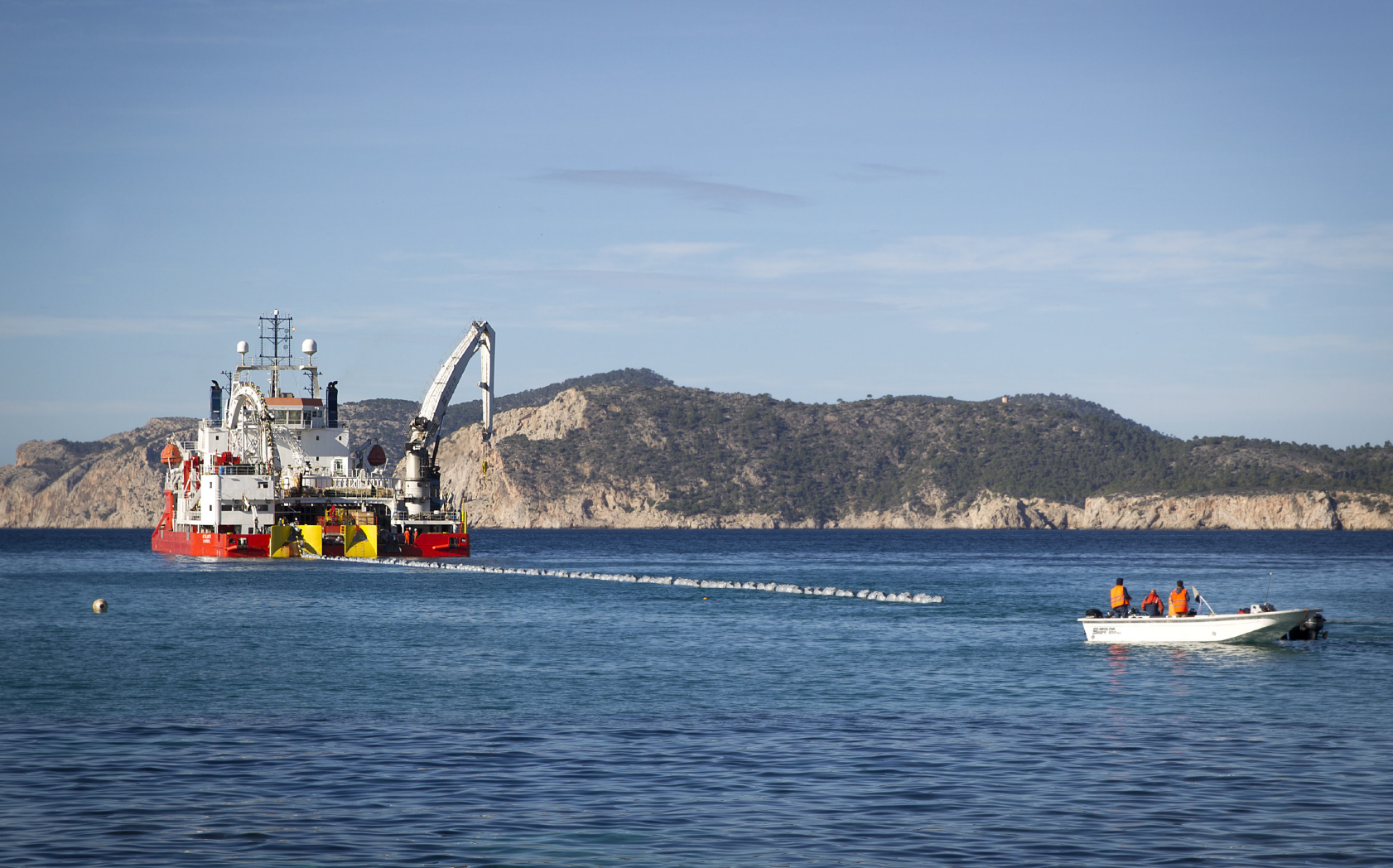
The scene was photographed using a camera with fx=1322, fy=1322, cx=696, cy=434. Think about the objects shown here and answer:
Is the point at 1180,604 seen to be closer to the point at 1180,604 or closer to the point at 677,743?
the point at 1180,604

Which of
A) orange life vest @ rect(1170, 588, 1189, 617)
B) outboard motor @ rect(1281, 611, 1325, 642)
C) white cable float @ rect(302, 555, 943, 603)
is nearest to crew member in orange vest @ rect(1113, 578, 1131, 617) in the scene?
orange life vest @ rect(1170, 588, 1189, 617)

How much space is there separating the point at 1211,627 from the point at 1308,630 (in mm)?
3826

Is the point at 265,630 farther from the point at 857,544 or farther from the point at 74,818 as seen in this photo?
the point at 857,544

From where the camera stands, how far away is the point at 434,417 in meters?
116

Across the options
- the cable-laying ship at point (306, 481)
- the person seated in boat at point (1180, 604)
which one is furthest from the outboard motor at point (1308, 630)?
the cable-laying ship at point (306, 481)

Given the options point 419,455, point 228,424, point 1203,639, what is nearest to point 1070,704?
point 1203,639

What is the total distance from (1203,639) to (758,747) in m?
22.8

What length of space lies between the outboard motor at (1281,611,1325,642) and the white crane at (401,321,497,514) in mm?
73422

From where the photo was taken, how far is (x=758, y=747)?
79.4 ft

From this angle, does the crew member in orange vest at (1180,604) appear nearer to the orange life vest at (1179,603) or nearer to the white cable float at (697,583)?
the orange life vest at (1179,603)

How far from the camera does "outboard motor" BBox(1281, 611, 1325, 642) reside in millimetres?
42312

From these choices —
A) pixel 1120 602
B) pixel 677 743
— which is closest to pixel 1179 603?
pixel 1120 602

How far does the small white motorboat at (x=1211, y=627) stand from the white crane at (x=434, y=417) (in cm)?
7067

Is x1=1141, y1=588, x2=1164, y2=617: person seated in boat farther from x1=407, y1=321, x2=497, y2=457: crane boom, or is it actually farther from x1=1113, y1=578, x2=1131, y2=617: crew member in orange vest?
x1=407, y1=321, x2=497, y2=457: crane boom
